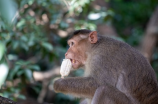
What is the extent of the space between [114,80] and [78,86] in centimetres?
57

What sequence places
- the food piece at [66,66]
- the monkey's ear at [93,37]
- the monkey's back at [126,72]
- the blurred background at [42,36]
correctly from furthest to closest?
the blurred background at [42,36] < the monkey's ear at [93,37] < the food piece at [66,66] < the monkey's back at [126,72]

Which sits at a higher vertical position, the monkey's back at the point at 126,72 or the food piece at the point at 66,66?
the food piece at the point at 66,66

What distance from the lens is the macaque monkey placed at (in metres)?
3.46

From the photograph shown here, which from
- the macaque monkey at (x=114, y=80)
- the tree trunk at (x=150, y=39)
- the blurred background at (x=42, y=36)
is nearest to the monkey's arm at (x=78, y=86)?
the macaque monkey at (x=114, y=80)

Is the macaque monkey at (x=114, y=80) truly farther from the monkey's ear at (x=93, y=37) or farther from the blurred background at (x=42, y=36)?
the blurred background at (x=42, y=36)

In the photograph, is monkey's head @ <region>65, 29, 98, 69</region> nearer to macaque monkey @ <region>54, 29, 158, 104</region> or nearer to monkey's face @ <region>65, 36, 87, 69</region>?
monkey's face @ <region>65, 36, 87, 69</region>

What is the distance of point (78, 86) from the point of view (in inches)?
146

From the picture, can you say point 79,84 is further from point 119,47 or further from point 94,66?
point 119,47

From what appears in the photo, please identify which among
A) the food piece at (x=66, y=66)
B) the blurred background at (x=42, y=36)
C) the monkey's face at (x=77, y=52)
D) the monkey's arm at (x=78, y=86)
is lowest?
the monkey's arm at (x=78, y=86)

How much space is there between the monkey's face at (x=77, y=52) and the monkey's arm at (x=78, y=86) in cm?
45

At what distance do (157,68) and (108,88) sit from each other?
738 cm

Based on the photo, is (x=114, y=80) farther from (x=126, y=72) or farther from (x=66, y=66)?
(x=66, y=66)

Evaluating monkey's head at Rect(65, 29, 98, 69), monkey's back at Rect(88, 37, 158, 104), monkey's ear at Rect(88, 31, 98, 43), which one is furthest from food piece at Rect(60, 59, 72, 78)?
monkey's ear at Rect(88, 31, 98, 43)

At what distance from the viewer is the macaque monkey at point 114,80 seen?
346 cm
